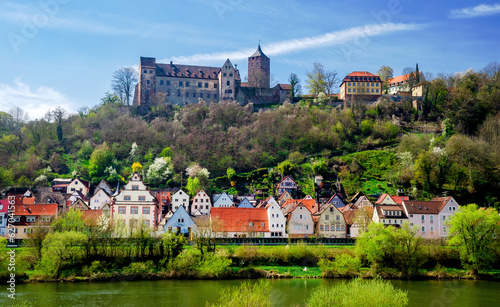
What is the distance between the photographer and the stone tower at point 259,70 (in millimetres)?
114688

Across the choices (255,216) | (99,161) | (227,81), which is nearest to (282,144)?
(227,81)

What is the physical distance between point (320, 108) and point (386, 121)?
14199 mm

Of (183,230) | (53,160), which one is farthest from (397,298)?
(53,160)

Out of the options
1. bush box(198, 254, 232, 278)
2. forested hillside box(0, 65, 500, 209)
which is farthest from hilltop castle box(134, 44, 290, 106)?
bush box(198, 254, 232, 278)

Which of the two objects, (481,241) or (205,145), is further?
(205,145)

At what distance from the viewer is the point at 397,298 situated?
2666 centimetres

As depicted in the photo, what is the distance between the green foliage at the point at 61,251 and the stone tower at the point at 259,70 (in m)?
77.7

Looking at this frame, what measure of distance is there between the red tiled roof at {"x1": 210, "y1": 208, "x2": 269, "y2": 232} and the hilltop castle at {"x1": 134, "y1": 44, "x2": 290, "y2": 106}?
54.2 meters

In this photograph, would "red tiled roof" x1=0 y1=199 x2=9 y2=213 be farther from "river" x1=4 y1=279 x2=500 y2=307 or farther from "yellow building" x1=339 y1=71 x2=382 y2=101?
"yellow building" x1=339 y1=71 x2=382 y2=101

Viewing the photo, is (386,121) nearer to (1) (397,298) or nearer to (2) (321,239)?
(2) (321,239)

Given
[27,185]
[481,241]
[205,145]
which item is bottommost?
[481,241]

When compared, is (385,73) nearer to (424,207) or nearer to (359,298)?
(424,207)

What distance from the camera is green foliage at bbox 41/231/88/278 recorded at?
134ft

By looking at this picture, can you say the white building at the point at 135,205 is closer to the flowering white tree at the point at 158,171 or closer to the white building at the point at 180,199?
the white building at the point at 180,199
